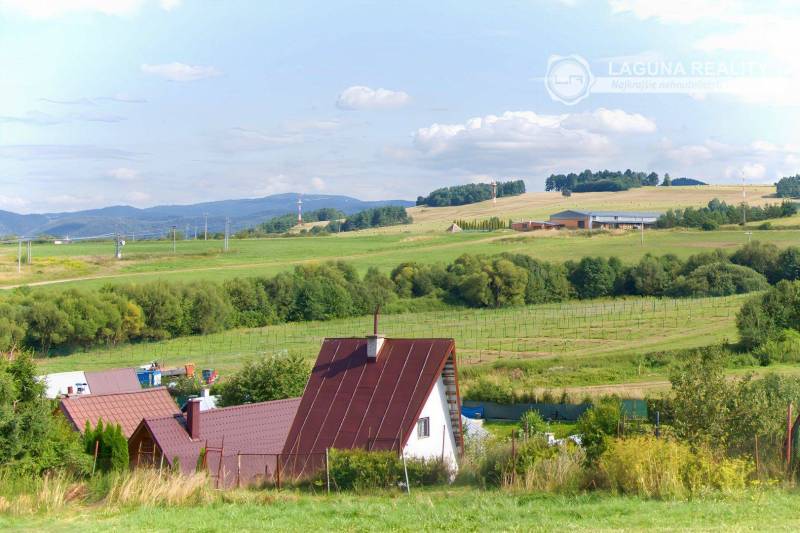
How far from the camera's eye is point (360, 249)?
108m

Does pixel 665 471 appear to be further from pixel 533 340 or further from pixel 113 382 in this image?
pixel 533 340

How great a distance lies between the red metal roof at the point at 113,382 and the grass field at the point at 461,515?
88.6ft

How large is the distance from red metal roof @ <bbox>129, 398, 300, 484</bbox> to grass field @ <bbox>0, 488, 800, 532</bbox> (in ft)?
29.3

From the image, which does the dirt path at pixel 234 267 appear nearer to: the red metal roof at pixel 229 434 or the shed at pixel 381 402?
the red metal roof at pixel 229 434

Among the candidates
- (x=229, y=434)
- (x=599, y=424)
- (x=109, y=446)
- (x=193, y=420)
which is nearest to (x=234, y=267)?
(x=229, y=434)

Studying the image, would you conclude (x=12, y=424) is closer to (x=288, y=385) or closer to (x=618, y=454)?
(x=618, y=454)

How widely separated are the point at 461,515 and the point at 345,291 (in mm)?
68623

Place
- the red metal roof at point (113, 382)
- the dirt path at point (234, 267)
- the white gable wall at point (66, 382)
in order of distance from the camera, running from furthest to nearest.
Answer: the dirt path at point (234, 267)
the red metal roof at point (113, 382)
the white gable wall at point (66, 382)

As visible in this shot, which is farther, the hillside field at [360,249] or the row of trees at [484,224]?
the row of trees at [484,224]

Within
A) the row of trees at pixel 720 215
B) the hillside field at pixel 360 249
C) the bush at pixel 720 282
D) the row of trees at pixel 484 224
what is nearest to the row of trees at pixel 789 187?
the hillside field at pixel 360 249

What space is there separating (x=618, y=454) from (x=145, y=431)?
552 inches

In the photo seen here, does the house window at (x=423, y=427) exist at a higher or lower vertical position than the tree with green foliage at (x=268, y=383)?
higher

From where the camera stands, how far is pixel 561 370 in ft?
156

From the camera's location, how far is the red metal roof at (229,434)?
2186 centimetres
